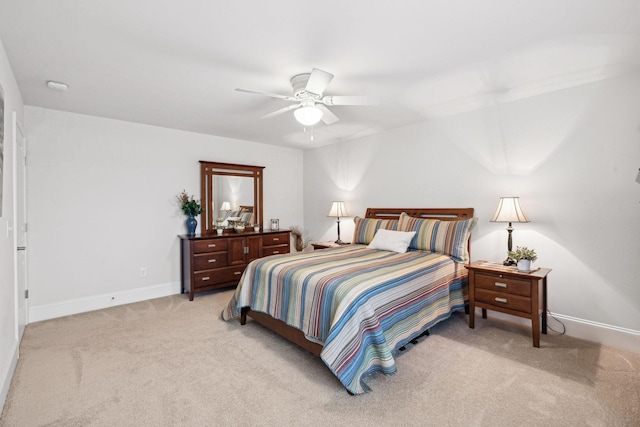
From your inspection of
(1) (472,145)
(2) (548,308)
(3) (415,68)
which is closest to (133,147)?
(3) (415,68)

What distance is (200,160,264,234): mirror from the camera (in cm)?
490

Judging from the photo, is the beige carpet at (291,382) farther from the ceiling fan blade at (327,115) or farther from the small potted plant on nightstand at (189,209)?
the ceiling fan blade at (327,115)

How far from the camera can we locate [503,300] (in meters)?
2.96

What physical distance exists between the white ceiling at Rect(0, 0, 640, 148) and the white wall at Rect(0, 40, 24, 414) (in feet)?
0.82

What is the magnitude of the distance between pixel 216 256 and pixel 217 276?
0.94 feet

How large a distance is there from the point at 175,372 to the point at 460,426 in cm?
202

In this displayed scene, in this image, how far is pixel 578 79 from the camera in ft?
9.52

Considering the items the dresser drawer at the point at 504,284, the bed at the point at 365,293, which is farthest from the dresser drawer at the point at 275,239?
the dresser drawer at the point at 504,284

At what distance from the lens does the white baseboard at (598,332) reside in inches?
109

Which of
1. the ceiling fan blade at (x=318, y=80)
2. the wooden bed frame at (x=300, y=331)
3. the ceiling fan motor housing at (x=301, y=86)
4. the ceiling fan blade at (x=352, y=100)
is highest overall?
the ceiling fan motor housing at (x=301, y=86)

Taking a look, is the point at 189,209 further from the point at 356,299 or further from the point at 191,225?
the point at 356,299

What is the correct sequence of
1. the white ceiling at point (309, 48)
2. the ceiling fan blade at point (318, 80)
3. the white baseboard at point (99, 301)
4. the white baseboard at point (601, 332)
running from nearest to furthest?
the white ceiling at point (309, 48) → the ceiling fan blade at point (318, 80) → the white baseboard at point (601, 332) → the white baseboard at point (99, 301)

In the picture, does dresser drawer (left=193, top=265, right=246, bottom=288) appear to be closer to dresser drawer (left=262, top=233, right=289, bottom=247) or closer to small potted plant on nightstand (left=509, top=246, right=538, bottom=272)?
dresser drawer (left=262, top=233, right=289, bottom=247)

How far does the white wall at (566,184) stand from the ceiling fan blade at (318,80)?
2274 mm
